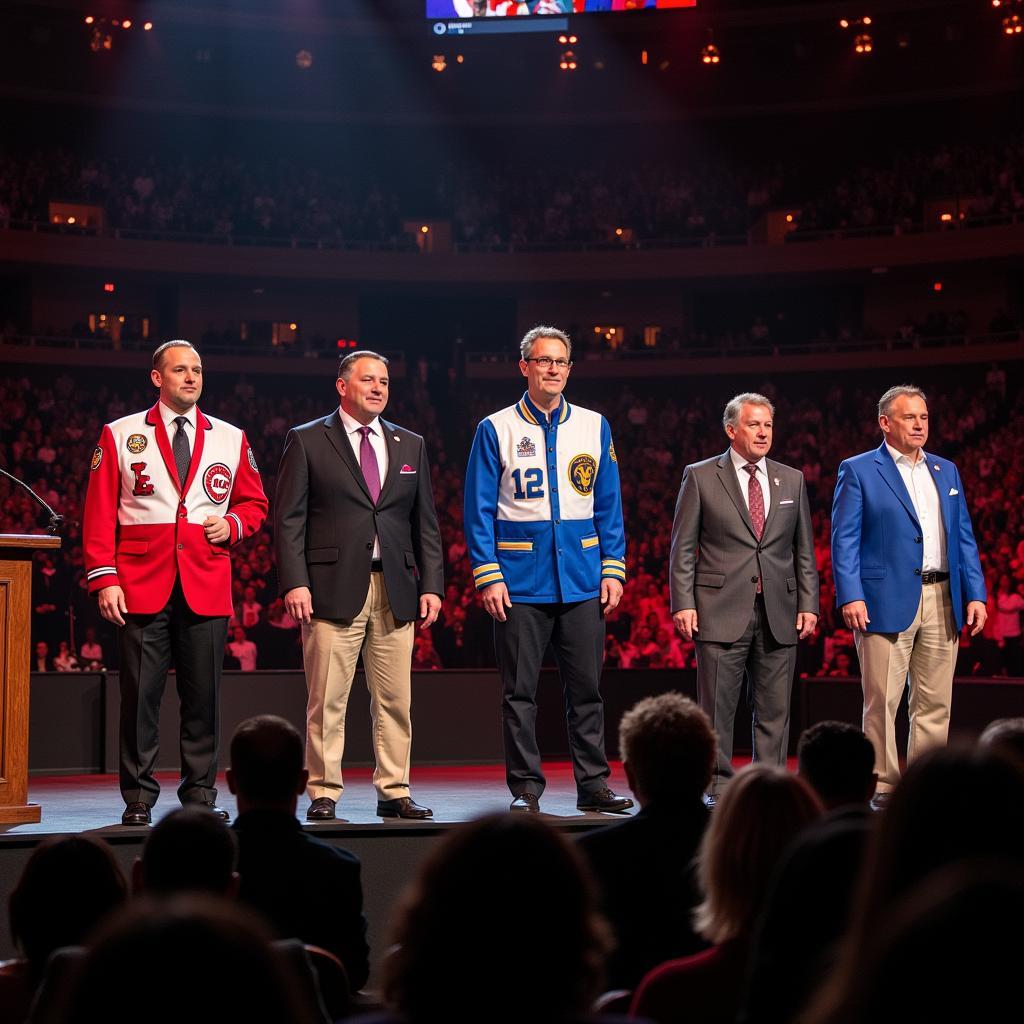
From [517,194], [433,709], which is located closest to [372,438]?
[433,709]

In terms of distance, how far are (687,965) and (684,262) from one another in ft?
60.0

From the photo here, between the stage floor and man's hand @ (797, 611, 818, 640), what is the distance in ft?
3.98

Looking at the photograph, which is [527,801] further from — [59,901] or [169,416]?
[59,901]

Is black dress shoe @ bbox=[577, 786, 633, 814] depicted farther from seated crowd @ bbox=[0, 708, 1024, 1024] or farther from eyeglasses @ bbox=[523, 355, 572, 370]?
seated crowd @ bbox=[0, 708, 1024, 1024]

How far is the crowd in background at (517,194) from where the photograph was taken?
63.8 feet

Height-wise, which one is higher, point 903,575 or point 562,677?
point 903,575

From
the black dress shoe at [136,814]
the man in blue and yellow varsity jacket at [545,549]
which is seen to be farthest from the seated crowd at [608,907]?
the man in blue and yellow varsity jacket at [545,549]

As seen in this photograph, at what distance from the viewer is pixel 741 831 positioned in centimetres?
219

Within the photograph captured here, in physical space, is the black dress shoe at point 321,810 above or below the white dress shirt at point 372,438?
below

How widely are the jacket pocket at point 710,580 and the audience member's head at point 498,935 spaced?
176 inches

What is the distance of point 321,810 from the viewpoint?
16.6 ft

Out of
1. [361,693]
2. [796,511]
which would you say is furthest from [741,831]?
[361,693]

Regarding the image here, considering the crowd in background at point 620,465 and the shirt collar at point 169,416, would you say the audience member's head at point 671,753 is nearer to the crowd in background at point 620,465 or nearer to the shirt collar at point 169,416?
the shirt collar at point 169,416

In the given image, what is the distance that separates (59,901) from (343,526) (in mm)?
3234
